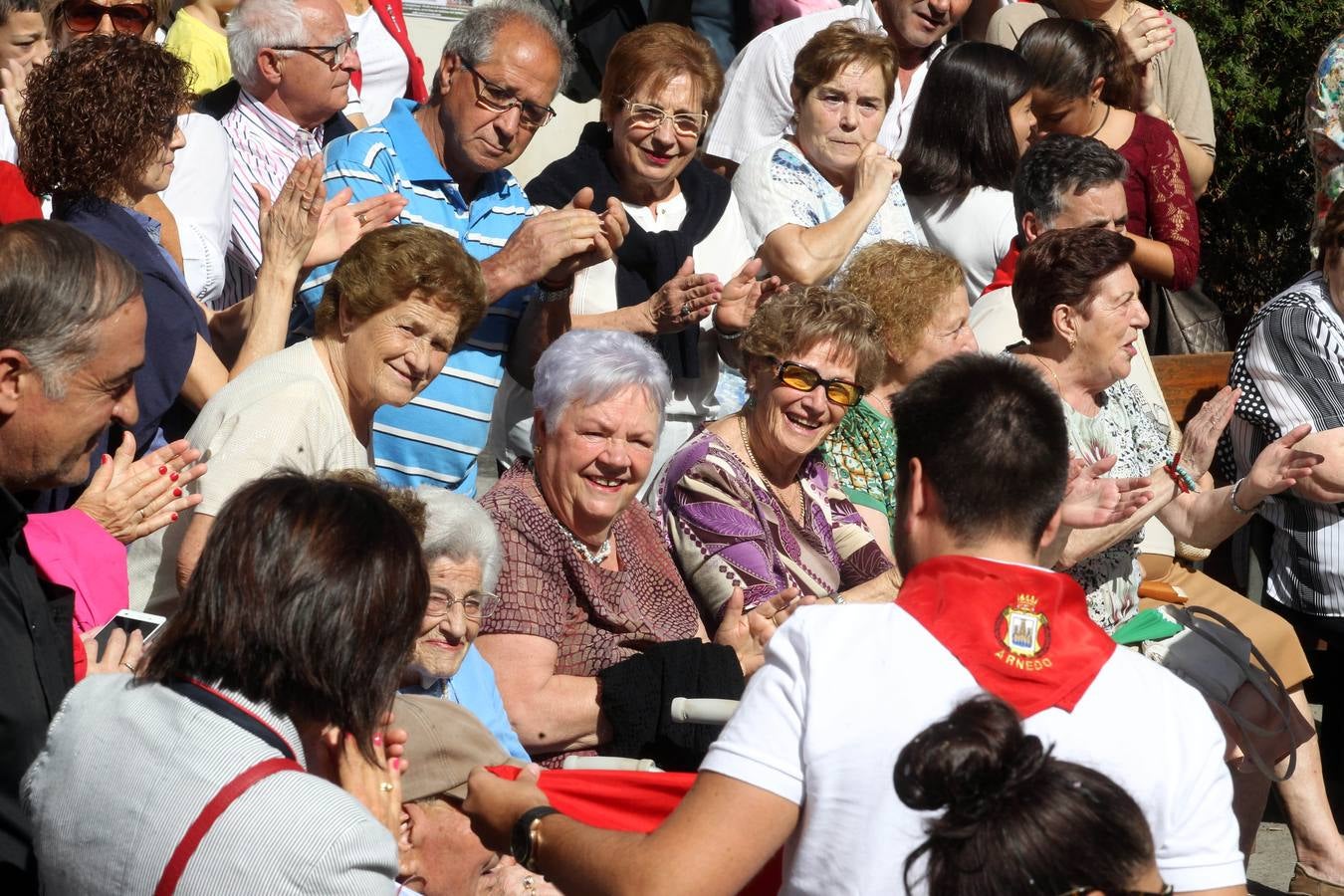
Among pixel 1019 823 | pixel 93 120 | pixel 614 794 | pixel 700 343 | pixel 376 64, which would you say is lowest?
pixel 614 794

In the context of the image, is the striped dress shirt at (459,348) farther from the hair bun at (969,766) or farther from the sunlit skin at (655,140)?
the hair bun at (969,766)

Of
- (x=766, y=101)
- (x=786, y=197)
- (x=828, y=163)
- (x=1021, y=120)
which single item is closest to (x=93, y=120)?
(x=786, y=197)

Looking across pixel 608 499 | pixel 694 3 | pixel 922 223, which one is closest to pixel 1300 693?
pixel 922 223

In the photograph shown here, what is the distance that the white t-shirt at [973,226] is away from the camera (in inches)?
243

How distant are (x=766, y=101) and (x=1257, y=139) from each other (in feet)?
11.3

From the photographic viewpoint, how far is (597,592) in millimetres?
4078

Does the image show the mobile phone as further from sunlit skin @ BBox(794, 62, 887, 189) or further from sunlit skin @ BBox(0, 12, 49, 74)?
sunlit skin @ BBox(794, 62, 887, 189)

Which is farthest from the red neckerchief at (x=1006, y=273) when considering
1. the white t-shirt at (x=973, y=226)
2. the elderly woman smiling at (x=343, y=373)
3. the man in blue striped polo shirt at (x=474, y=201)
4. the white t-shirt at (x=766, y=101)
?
the elderly woman smiling at (x=343, y=373)

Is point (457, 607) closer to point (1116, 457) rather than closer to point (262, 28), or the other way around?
point (1116, 457)

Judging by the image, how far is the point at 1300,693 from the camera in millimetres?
5410

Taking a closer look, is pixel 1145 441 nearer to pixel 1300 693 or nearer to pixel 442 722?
pixel 1300 693

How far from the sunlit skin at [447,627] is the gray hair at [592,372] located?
72cm

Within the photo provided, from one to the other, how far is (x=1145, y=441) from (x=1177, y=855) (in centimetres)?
296

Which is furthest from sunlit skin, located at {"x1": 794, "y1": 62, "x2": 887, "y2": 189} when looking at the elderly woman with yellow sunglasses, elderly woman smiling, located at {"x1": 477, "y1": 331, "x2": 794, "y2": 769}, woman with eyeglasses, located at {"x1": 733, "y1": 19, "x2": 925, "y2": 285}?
elderly woman smiling, located at {"x1": 477, "y1": 331, "x2": 794, "y2": 769}
